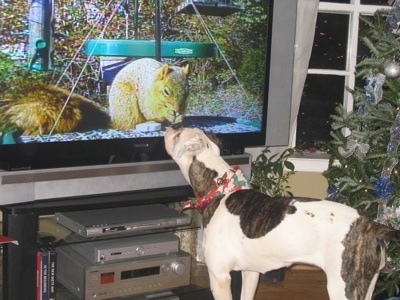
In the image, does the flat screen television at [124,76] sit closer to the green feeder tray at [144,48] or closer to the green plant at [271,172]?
the green feeder tray at [144,48]

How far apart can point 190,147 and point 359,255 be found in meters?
0.73

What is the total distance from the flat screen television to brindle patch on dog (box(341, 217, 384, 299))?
3.68 feet

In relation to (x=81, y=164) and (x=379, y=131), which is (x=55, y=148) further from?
(x=379, y=131)

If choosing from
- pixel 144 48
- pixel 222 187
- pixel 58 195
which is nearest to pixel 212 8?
pixel 144 48

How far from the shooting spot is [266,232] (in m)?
2.37

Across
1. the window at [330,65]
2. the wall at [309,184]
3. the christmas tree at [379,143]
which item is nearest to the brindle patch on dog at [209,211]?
the christmas tree at [379,143]

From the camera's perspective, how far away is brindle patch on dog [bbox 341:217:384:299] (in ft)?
7.34

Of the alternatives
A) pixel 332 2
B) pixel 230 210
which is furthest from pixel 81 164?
pixel 332 2

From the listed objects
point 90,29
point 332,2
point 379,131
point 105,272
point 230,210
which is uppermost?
point 332,2

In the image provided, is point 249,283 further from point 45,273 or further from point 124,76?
point 124,76

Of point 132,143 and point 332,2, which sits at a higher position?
point 332,2

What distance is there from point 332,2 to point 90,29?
1.80 m

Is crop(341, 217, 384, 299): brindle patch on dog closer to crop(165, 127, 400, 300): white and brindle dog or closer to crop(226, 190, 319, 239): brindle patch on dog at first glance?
crop(165, 127, 400, 300): white and brindle dog

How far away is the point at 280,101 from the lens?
3.42m
